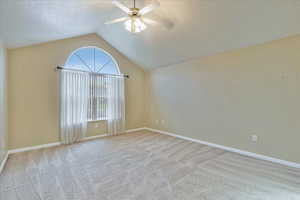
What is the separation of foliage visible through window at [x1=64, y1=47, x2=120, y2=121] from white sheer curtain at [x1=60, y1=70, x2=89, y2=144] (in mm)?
221

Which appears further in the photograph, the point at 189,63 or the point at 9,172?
the point at 189,63

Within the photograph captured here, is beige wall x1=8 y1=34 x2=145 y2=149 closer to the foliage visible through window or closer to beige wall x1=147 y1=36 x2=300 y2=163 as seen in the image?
the foliage visible through window

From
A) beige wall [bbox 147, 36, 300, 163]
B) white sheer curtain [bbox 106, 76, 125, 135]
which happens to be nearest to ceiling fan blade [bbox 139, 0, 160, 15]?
beige wall [bbox 147, 36, 300, 163]

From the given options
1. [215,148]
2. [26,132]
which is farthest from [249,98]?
[26,132]

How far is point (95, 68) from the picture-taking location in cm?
464

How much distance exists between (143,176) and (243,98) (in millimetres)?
2652

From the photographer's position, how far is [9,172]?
253cm

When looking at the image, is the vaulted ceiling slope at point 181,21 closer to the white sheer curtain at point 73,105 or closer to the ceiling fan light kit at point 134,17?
the ceiling fan light kit at point 134,17

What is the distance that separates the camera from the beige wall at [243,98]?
2.76m

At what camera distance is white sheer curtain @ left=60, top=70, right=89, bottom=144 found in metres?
3.99

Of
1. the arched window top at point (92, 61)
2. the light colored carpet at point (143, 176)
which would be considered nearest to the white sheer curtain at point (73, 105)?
the arched window top at point (92, 61)

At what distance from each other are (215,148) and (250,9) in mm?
2930

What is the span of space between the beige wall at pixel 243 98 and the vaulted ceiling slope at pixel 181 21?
0.32 metres

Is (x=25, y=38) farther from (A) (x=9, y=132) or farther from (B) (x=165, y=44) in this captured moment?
(B) (x=165, y=44)
